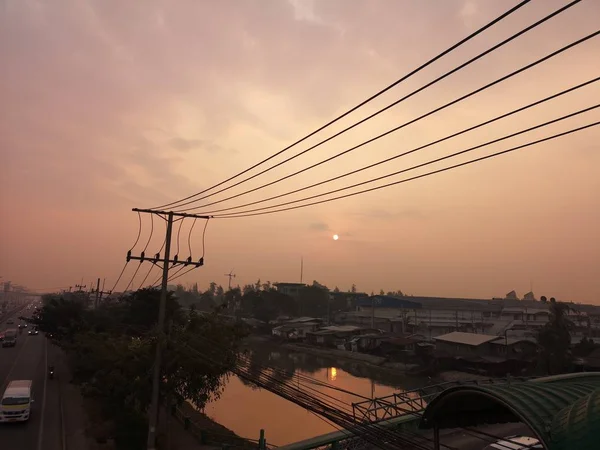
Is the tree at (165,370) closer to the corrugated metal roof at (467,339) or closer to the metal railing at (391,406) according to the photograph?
the metal railing at (391,406)

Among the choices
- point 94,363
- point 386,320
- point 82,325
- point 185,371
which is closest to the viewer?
point 185,371

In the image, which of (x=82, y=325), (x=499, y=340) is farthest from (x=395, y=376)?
(x=82, y=325)

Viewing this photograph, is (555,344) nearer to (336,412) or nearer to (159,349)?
(159,349)

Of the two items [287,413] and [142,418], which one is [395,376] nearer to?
[287,413]

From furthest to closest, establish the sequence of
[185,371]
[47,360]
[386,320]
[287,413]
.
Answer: [386,320] → [47,360] → [287,413] → [185,371]

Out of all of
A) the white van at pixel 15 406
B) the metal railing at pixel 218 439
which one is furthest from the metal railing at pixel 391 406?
the white van at pixel 15 406
